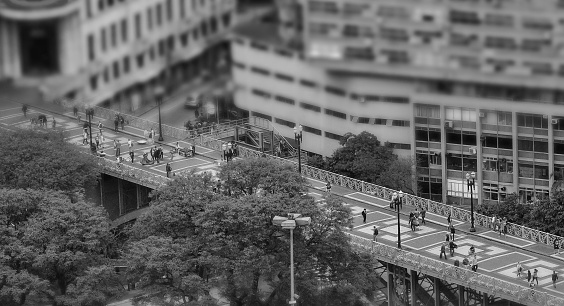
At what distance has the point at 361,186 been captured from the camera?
86.9m

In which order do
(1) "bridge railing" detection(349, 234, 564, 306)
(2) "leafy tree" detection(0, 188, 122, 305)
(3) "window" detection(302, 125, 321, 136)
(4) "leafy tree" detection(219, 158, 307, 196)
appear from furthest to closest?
(3) "window" detection(302, 125, 321, 136) → (4) "leafy tree" detection(219, 158, 307, 196) → (2) "leafy tree" detection(0, 188, 122, 305) → (1) "bridge railing" detection(349, 234, 564, 306)

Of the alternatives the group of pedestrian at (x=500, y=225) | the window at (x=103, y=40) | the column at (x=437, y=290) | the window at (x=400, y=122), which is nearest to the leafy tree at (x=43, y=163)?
the window at (x=400, y=122)

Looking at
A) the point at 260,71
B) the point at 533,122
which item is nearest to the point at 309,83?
the point at 260,71

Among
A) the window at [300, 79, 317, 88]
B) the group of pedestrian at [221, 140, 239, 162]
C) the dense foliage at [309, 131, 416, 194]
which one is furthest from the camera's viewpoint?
the group of pedestrian at [221, 140, 239, 162]

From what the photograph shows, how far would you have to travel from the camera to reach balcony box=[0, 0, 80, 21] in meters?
11.1

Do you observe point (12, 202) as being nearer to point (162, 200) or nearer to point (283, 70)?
point (162, 200)

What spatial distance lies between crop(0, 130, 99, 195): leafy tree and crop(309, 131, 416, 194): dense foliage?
15.0 metres

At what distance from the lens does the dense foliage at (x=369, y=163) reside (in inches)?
3469

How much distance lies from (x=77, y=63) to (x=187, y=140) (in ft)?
288

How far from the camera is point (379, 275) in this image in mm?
76688

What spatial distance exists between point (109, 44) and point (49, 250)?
62.2 metres

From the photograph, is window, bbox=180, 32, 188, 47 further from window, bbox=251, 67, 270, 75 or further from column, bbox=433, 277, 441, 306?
column, bbox=433, 277, 441, 306

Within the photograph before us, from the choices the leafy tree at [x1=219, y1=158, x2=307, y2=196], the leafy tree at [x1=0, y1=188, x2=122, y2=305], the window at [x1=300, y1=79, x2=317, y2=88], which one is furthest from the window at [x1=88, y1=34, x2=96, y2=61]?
the leafy tree at [x1=0, y1=188, x2=122, y2=305]

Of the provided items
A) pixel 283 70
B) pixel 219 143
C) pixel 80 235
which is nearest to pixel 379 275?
pixel 80 235
